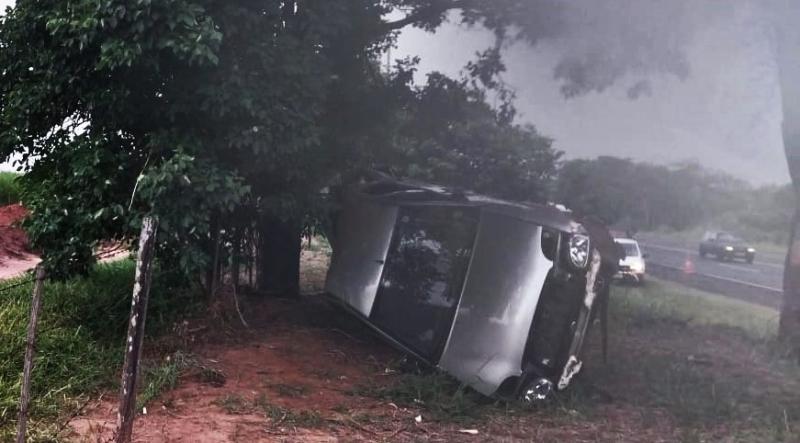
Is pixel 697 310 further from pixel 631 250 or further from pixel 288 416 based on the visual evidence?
pixel 288 416

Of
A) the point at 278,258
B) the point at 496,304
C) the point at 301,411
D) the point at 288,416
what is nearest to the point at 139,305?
the point at 288,416

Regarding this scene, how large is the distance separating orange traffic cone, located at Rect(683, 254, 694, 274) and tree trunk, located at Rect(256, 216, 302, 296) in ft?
29.0

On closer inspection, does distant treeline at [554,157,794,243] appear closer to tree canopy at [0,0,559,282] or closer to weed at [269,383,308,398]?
tree canopy at [0,0,559,282]

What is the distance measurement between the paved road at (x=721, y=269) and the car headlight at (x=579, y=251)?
716 centimetres

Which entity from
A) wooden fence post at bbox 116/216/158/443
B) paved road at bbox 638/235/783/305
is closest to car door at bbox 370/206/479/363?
wooden fence post at bbox 116/216/158/443

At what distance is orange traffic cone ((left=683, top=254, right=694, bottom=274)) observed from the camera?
44.8ft

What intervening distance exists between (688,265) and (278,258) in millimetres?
9526

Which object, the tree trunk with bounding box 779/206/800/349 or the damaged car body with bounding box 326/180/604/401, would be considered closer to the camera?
the damaged car body with bounding box 326/180/604/401

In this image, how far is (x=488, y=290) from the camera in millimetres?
5324

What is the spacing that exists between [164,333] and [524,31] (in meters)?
5.54

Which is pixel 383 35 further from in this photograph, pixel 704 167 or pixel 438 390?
pixel 704 167

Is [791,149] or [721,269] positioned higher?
[791,149]

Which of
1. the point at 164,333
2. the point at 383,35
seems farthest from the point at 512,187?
the point at 164,333

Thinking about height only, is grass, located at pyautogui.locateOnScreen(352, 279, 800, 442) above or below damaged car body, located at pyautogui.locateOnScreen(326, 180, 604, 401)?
below
